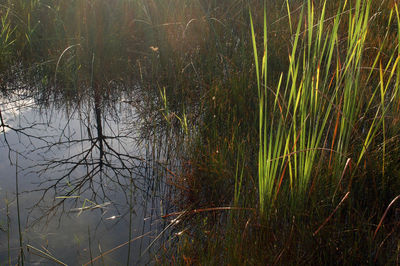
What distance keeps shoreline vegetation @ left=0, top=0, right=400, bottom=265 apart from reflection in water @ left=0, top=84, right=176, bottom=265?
4.6 inches

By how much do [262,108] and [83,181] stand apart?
944 mm

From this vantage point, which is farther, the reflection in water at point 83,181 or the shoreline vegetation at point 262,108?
the reflection in water at point 83,181

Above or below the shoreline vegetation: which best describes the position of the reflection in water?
below

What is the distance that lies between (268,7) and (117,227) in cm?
206

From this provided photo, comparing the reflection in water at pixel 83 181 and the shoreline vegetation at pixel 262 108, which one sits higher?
the shoreline vegetation at pixel 262 108

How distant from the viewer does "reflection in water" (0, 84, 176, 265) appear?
137 cm

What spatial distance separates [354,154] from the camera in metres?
1.30

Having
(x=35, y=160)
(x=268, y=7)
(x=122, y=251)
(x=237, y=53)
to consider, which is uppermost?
(x=268, y=7)

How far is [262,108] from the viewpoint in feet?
3.77

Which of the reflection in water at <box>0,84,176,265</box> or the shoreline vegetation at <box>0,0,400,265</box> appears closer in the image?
the shoreline vegetation at <box>0,0,400,265</box>

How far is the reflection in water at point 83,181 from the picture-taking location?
137cm

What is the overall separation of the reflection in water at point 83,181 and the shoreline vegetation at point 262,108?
4.6 inches

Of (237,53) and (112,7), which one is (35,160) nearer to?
(237,53)

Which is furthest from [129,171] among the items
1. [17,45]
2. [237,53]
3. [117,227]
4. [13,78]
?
[17,45]
